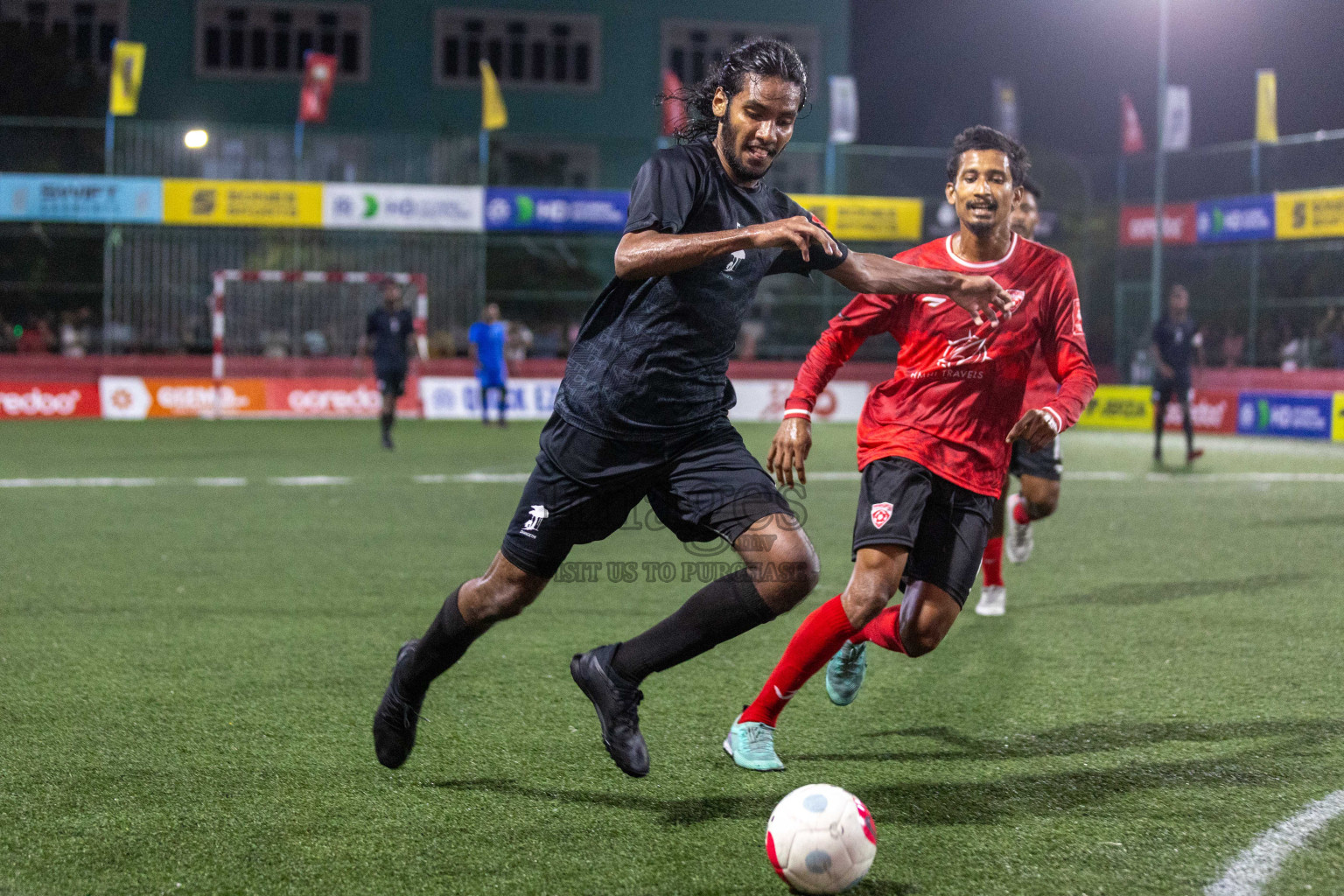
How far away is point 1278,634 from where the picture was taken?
6223 millimetres

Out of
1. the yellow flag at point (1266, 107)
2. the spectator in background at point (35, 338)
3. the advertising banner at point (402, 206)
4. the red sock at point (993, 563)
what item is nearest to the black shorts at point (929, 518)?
the red sock at point (993, 563)

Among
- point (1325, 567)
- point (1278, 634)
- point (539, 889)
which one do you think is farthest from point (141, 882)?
point (1325, 567)

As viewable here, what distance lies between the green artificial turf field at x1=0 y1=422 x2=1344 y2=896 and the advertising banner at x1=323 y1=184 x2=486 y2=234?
16.9 meters

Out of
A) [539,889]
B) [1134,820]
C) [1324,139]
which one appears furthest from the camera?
[1324,139]

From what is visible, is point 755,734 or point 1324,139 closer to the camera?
point 755,734

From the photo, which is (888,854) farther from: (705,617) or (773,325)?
(773,325)

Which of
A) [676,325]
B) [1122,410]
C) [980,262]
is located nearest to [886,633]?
[980,262]

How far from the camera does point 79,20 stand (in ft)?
112

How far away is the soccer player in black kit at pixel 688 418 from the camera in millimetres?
3615

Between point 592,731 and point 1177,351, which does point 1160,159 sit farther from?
point 592,731

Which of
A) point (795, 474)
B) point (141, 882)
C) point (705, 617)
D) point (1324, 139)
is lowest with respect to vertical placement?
point (141, 882)

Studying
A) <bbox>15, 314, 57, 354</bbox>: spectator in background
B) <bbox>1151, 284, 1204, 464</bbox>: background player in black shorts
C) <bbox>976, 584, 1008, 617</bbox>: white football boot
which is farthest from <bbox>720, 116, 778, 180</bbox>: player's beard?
<bbox>15, 314, 57, 354</bbox>: spectator in background

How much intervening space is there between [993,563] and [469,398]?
18.7 meters

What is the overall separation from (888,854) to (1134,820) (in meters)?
0.76
